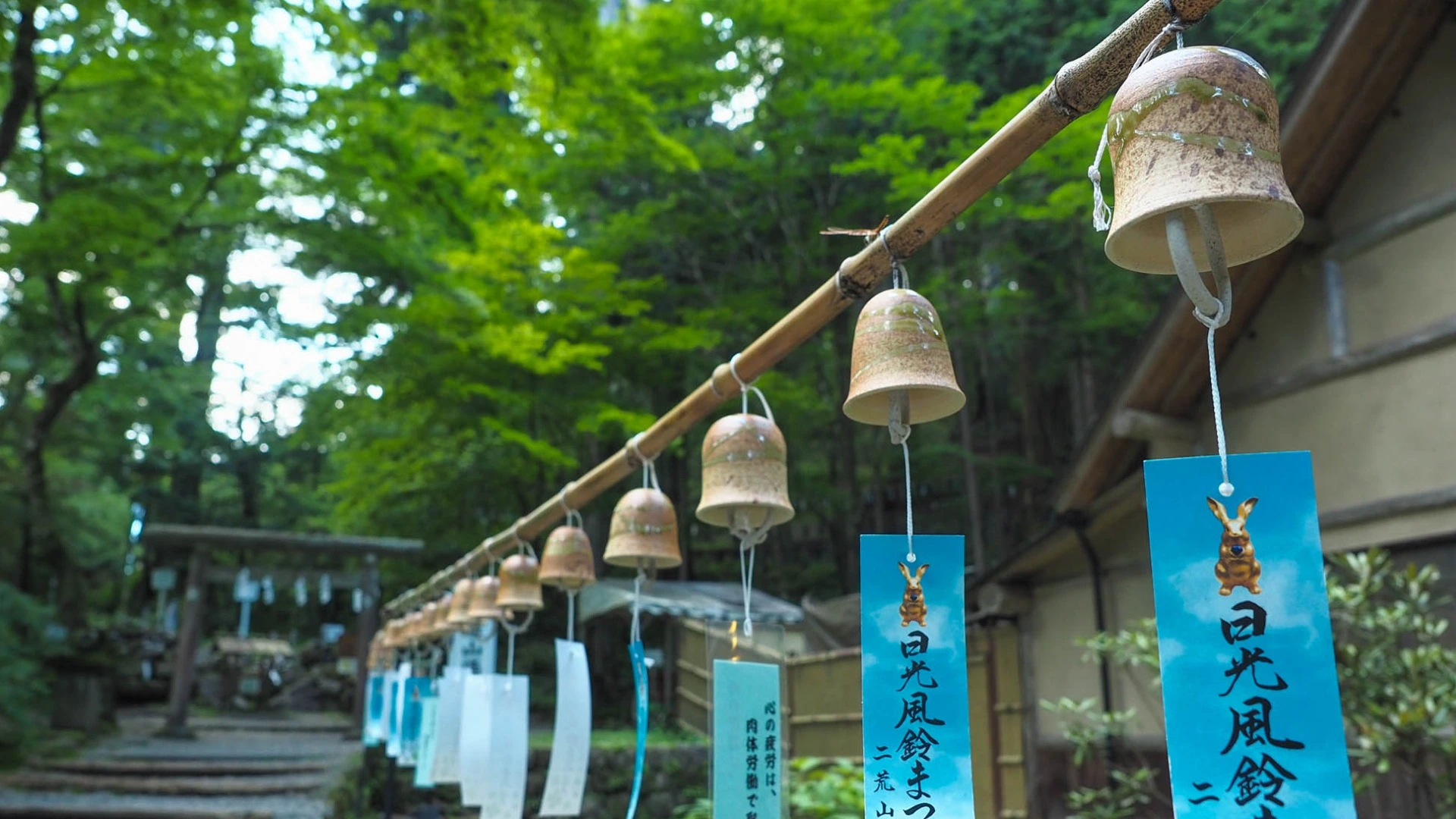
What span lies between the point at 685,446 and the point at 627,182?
4.13 meters

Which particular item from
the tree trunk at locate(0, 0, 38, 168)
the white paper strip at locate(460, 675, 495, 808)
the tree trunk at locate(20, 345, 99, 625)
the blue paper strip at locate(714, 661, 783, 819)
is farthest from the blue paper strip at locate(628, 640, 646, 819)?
the tree trunk at locate(20, 345, 99, 625)

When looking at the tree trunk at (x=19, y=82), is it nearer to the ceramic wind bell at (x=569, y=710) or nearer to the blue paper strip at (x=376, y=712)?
the blue paper strip at (x=376, y=712)

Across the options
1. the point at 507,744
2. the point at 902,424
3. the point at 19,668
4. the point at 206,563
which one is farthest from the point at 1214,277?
the point at 206,563

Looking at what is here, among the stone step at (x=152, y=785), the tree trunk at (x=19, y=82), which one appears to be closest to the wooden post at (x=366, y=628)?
the stone step at (x=152, y=785)

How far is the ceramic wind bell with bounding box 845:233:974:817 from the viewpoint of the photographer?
5.95ft

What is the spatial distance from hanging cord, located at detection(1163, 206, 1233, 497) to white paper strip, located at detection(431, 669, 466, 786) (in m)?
3.93

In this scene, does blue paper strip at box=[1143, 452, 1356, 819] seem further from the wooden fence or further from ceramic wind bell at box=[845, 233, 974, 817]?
the wooden fence

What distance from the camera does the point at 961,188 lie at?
189 centimetres

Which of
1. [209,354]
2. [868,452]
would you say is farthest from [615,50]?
[209,354]

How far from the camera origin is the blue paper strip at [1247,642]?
4.17 feet

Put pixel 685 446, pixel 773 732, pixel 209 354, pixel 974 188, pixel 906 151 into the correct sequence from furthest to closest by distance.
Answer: pixel 209 354, pixel 685 446, pixel 906 151, pixel 773 732, pixel 974 188

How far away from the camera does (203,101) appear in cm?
959

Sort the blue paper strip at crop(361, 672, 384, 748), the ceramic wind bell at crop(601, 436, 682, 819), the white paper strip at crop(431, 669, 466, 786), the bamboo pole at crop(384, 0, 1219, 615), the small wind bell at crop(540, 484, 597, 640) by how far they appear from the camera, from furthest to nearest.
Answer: the blue paper strip at crop(361, 672, 384, 748)
the white paper strip at crop(431, 669, 466, 786)
the small wind bell at crop(540, 484, 597, 640)
the ceramic wind bell at crop(601, 436, 682, 819)
the bamboo pole at crop(384, 0, 1219, 615)

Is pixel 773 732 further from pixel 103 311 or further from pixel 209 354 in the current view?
pixel 209 354
